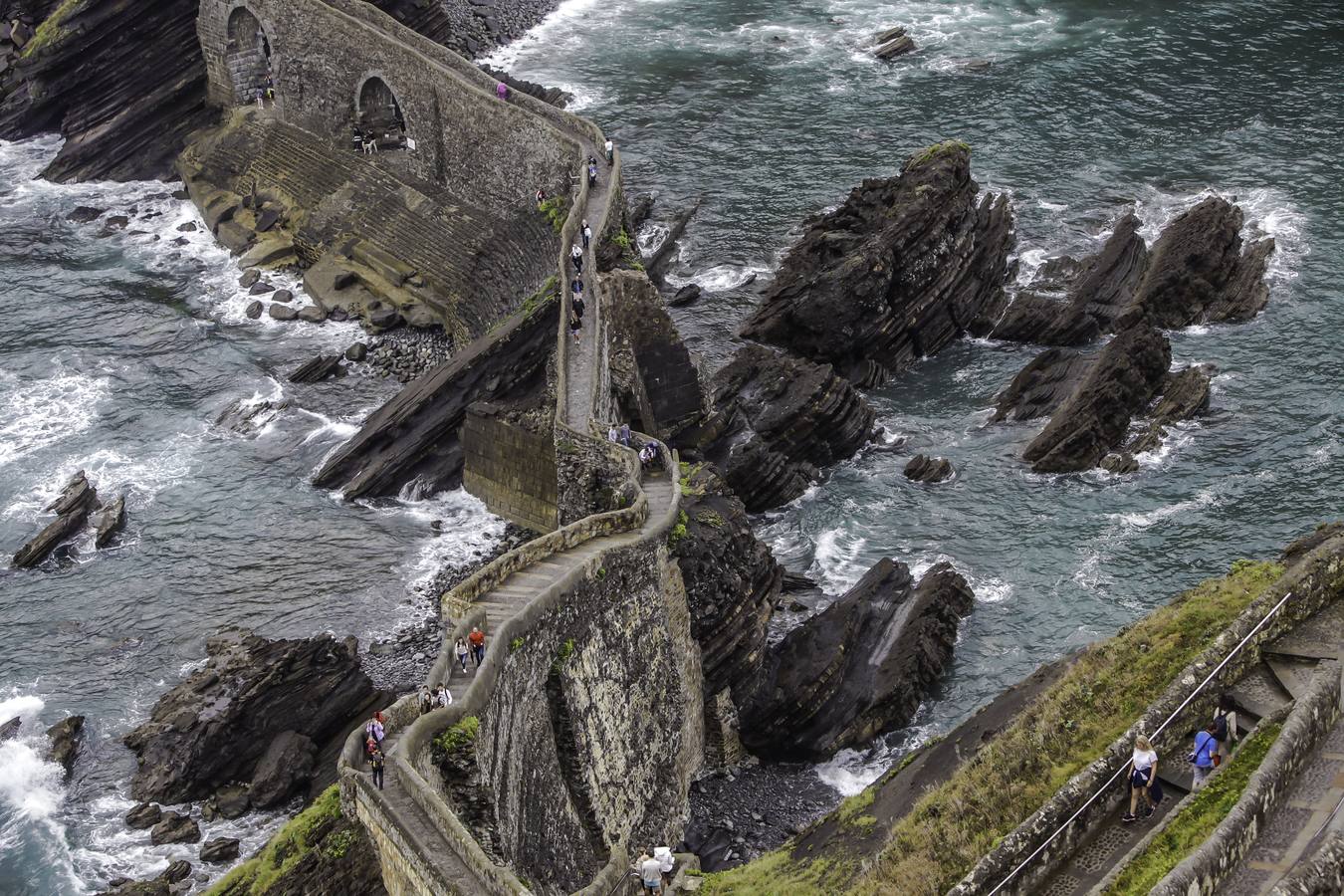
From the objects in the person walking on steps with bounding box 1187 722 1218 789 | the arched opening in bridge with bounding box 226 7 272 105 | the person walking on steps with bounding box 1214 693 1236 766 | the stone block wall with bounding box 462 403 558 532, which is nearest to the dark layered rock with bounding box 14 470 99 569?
the stone block wall with bounding box 462 403 558 532

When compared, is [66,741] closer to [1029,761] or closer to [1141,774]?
[1029,761]

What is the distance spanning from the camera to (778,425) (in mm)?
57375

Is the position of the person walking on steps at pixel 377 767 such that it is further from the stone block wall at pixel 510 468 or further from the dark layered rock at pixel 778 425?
the dark layered rock at pixel 778 425

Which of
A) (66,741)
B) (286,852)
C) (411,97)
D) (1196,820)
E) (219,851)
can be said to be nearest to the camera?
(1196,820)

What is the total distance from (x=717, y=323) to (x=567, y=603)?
29.1 m

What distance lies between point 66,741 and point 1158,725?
1191 inches

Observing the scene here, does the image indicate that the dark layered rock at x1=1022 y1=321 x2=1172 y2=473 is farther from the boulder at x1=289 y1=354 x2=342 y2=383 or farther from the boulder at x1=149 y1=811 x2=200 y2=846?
the boulder at x1=149 y1=811 x2=200 y2=846

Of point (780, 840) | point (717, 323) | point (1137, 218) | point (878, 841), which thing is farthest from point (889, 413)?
point (878, 841)

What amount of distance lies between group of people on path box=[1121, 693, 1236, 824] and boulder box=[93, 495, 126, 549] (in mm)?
37769

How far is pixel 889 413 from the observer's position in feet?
202

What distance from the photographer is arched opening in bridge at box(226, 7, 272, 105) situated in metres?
79.8

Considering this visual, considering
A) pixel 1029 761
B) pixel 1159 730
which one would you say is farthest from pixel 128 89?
pixel 1159 730

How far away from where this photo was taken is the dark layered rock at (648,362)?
177 feet

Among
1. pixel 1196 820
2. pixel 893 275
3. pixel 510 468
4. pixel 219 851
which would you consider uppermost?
pixel 1196 820
